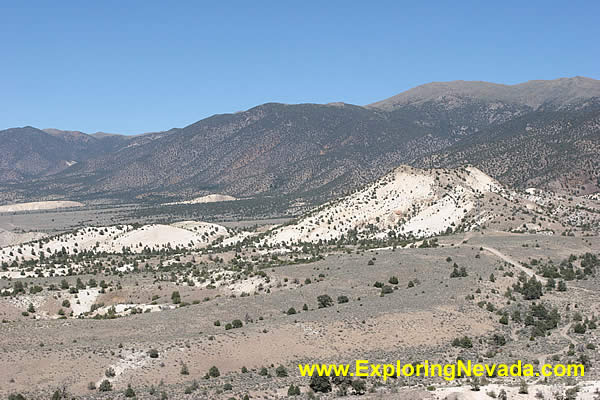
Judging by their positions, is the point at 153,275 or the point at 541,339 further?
the point at 153,275

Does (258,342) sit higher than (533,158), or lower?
lower

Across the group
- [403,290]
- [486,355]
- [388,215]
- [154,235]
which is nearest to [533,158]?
[388,215]

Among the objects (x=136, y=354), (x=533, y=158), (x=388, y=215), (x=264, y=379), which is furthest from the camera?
(x=533, y=158)

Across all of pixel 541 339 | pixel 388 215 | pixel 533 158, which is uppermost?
pixel 533 158

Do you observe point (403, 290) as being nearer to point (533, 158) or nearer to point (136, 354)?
point (136, 354)

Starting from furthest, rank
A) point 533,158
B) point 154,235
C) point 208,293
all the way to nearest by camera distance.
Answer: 1. point 533,158
2. point 154,235
3. point 208,293

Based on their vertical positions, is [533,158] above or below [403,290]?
above

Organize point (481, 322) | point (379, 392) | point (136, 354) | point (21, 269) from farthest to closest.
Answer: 1. point (21, 269)
2. point (481, 322)
3. point (136, 354)
4. point (379, 392)

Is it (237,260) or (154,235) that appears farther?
(154,235)

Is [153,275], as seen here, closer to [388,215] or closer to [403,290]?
[403,290]
